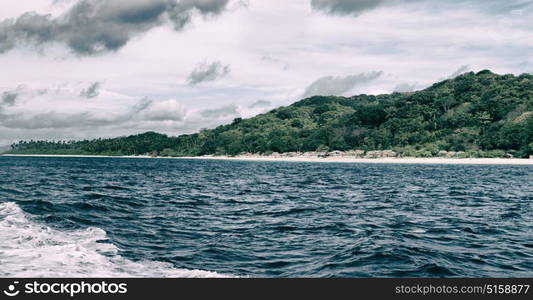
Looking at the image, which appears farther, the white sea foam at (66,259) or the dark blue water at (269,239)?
Result: the dark blue water at (269,239)

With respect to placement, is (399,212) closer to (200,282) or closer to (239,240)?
(239,240)

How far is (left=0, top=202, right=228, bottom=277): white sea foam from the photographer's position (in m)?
13.8

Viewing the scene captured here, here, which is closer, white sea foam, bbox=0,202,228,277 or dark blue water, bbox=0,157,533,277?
white sea foam, bbox=0,202,228,277

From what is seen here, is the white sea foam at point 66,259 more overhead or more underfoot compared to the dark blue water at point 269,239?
more overhead

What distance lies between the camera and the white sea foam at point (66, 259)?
13.8m

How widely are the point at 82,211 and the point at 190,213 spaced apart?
7546mm

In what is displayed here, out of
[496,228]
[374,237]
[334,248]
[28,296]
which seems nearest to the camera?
[28,296]

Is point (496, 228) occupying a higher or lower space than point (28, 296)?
lower

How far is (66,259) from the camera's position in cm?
1512

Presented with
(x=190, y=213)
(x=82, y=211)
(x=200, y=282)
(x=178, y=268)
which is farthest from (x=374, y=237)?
(x=82, y=211)

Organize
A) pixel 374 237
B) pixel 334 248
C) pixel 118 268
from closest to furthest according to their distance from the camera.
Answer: pixel 118 268 < pixel 334 248 < pixel 374 237

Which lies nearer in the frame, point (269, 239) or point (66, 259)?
point (66, 259)

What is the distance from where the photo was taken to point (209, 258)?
16.7 metres

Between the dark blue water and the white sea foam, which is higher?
the white sea foam
